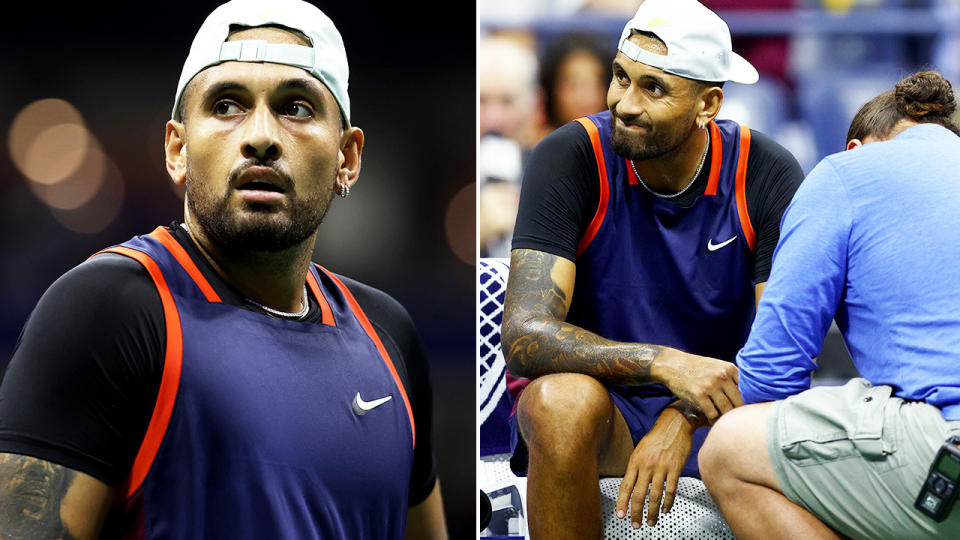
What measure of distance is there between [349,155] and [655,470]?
903 mm

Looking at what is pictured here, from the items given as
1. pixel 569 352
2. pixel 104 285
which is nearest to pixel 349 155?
pixel 104 285

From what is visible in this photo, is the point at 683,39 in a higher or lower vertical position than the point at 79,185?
higher

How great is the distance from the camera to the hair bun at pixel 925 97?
2.08 metres

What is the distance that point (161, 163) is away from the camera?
2.95 metres

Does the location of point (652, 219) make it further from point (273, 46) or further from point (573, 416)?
point (273, 46)

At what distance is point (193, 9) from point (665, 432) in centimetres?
185

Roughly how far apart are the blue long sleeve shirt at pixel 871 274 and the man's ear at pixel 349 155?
85 centimetres

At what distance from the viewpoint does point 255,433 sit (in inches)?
58.7

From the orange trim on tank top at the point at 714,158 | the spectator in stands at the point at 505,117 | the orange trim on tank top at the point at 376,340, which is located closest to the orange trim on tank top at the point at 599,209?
the orange trim on tank top at the point at 714,158

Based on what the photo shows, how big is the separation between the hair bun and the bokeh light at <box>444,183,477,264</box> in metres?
1.29

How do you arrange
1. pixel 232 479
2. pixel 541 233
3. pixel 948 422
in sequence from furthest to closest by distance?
pixel 541 233
pixel 948 422
pixel 232 479

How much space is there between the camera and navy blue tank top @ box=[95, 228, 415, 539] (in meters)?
1.39

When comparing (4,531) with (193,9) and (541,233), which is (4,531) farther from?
(193,9)

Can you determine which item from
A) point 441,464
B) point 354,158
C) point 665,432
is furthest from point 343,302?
point 441,464
